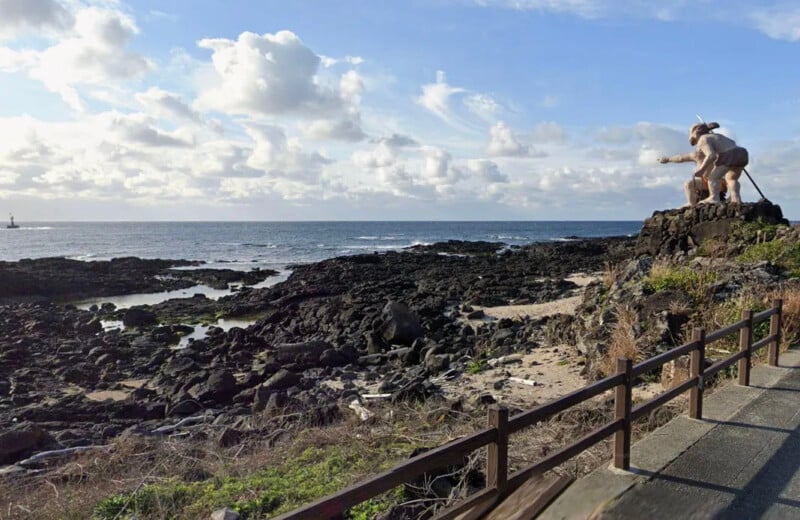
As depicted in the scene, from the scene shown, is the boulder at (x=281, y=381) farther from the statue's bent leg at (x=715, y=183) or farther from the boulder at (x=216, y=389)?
the statue's bent leg at (x=715, y=183)

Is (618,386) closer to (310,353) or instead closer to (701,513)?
(701,513)

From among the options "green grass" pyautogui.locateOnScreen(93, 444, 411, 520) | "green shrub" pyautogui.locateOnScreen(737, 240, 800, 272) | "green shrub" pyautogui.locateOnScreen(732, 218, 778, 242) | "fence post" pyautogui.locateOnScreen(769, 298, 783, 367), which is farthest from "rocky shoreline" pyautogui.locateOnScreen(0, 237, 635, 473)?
"green shrub" pyautogui.locateOnScreen(732, 218, 778, 242)

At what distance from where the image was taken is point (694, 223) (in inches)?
662

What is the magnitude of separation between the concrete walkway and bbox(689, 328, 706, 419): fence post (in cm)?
13

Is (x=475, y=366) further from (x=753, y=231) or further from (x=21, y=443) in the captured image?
(x=753, y=231)

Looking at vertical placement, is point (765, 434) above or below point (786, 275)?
below

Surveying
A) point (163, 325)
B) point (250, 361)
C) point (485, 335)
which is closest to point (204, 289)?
point (163, 325)

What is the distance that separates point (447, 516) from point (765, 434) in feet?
12.3

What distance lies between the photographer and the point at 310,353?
15.5 metres

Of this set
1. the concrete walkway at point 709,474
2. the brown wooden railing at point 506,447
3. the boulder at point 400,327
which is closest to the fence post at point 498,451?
the brown wooden railing at point 506,447

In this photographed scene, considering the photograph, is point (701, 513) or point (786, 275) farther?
point (786, 275)

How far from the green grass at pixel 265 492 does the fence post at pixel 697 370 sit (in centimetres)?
300

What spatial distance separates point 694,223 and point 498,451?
15.5 metres

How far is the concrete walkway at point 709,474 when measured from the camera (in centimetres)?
411
